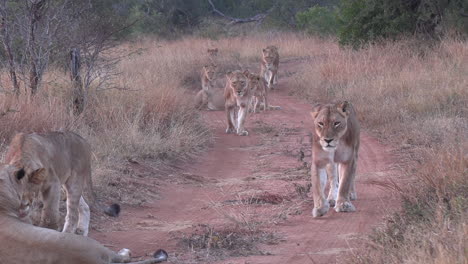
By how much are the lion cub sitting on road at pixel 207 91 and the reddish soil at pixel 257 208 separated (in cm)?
498

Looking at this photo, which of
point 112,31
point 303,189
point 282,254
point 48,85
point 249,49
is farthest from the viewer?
point 249,49

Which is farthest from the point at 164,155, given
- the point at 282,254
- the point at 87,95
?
the point at 282,254

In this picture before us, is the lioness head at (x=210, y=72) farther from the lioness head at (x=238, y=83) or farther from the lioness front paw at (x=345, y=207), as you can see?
the lioness front paw at (x=345, y=207)

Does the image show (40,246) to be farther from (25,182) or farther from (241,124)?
(241,124)

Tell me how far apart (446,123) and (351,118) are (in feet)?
12.6

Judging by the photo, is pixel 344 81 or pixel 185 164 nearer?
pixel 185 164

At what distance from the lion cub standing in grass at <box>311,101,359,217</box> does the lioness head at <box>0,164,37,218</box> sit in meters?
2.81

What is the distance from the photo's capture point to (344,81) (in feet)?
52.8

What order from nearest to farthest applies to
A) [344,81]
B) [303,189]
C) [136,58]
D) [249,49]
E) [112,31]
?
[303,189] → [112,31] → [344,81] → [136,58] → [249,49]

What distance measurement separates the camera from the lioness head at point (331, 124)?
22.9 feet

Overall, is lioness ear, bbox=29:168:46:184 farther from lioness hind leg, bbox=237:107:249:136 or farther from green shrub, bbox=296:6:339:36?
green shrub, bbox=296:6:339:36

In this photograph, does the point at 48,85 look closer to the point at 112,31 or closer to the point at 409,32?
the point at 112,31

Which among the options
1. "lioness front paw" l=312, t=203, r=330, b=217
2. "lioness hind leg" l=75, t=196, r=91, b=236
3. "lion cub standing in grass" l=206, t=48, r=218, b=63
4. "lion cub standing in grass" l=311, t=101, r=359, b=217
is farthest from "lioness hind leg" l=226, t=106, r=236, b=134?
"lion cub standing in grass" l=206, t=48, r=218, b=63

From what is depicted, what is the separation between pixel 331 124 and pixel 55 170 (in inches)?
101
